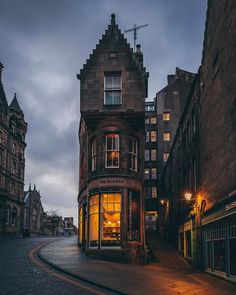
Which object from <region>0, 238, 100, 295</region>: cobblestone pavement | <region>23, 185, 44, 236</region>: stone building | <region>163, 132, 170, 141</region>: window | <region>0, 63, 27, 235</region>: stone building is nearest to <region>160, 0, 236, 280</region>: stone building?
<region>0, 238, 100, 295</region>: cobblestone pavement

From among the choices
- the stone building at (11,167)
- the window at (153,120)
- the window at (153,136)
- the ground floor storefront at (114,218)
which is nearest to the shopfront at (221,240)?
the ground floor storefront at (114,218)

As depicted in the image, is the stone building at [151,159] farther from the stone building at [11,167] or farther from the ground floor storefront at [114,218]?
the ground floor storefront at [114,218]

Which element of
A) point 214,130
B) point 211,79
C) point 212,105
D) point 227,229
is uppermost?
point 211,79

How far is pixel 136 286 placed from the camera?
14.5m

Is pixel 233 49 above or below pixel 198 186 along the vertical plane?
above

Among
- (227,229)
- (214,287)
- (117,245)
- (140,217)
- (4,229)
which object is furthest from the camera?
(4,229)

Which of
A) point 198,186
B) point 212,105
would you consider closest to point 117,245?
point 198,186

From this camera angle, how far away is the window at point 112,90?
27.2 m

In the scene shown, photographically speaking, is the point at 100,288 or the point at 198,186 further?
the point at 198,186

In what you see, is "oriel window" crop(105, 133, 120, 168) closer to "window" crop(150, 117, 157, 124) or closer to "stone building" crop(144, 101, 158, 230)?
"stone building" crop(144, 101, 158, 230)

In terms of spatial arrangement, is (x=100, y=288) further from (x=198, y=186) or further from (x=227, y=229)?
(x=198, y=186)

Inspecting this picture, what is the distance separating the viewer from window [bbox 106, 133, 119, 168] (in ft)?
85.4

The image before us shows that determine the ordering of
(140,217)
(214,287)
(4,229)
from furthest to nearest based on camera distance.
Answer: (4,229), (140,217), (214,287)

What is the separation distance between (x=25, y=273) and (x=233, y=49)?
12301 millimetres
